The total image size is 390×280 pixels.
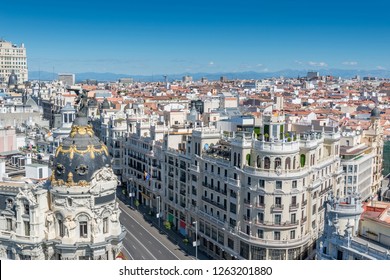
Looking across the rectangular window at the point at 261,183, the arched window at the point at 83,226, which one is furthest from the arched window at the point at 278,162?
the arched window at the point at 83,226

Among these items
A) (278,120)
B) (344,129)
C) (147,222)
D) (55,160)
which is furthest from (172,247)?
(344,129)

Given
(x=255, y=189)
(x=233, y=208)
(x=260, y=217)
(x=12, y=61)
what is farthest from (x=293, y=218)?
(x=12, y=61)

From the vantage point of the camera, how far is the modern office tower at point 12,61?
75.4 metres

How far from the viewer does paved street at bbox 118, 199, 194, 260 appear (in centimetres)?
3217

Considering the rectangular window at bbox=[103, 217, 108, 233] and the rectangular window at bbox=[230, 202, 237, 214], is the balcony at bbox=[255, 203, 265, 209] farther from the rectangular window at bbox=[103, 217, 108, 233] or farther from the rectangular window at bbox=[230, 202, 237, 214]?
the rectangular window at bbox=[103, 217, 108, 233]

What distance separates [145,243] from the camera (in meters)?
34.9

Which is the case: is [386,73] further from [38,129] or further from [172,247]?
[38,129]

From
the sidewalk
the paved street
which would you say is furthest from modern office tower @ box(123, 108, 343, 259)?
the paved street

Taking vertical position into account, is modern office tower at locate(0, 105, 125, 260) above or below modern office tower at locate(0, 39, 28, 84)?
below

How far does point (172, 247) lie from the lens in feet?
112

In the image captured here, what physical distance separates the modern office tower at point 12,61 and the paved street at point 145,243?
40091 millimetres

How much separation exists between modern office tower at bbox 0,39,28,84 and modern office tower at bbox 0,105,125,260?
52510 millimetres

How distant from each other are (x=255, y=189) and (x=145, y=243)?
30.1 feet

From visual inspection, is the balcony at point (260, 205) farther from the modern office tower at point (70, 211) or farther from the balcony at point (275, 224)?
the modern office tower at point (70, 211)
